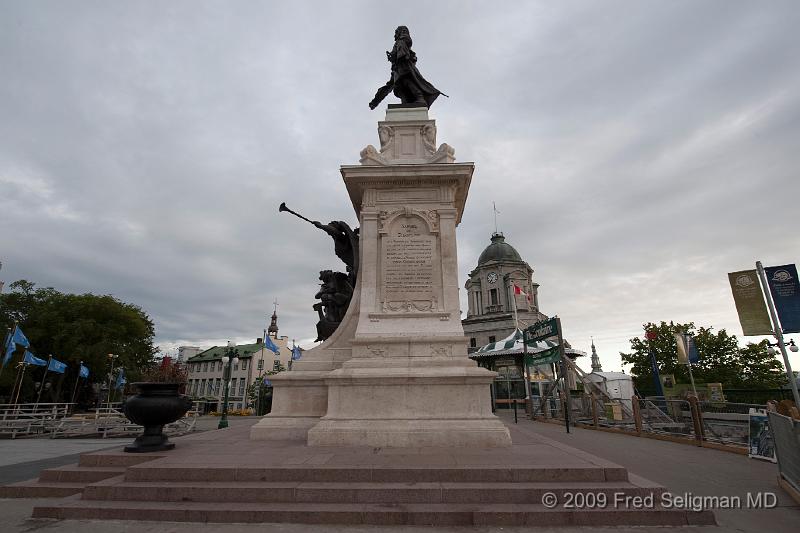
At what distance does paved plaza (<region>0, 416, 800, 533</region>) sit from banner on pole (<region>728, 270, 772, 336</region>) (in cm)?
523

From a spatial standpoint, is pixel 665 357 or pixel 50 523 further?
pixel 665 357

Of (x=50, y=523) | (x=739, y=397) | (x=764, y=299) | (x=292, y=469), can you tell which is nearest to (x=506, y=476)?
(x=292, y=469)

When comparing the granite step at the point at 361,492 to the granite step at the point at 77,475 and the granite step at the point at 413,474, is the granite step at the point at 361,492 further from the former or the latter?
the granite step at the point at 77,475

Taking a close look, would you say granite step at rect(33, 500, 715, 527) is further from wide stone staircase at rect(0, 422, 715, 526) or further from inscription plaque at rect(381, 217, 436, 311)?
inscription plaque at rect(381, 217, 436, 311)

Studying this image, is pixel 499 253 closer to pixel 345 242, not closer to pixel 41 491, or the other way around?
pixel 345 242

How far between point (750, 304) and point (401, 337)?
14.1 m

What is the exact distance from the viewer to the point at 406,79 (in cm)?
1164

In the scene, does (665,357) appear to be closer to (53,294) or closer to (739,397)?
(739,397)

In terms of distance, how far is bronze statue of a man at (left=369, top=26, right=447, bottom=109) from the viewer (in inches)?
456

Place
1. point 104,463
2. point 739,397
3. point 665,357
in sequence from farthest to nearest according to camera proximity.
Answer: point 665,357
point 739,397
point 104,463

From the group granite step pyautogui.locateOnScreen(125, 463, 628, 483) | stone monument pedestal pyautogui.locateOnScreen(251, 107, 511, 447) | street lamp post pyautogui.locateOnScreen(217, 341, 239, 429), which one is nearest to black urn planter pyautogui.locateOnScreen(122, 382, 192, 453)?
stone monument pedestal pyautogui.locateOnScreen(251, 107, 511, 447)

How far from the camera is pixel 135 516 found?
15.7 feet

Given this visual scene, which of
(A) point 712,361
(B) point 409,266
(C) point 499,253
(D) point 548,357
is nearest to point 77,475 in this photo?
(B) point 409,266

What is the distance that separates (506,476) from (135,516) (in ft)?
14.5
